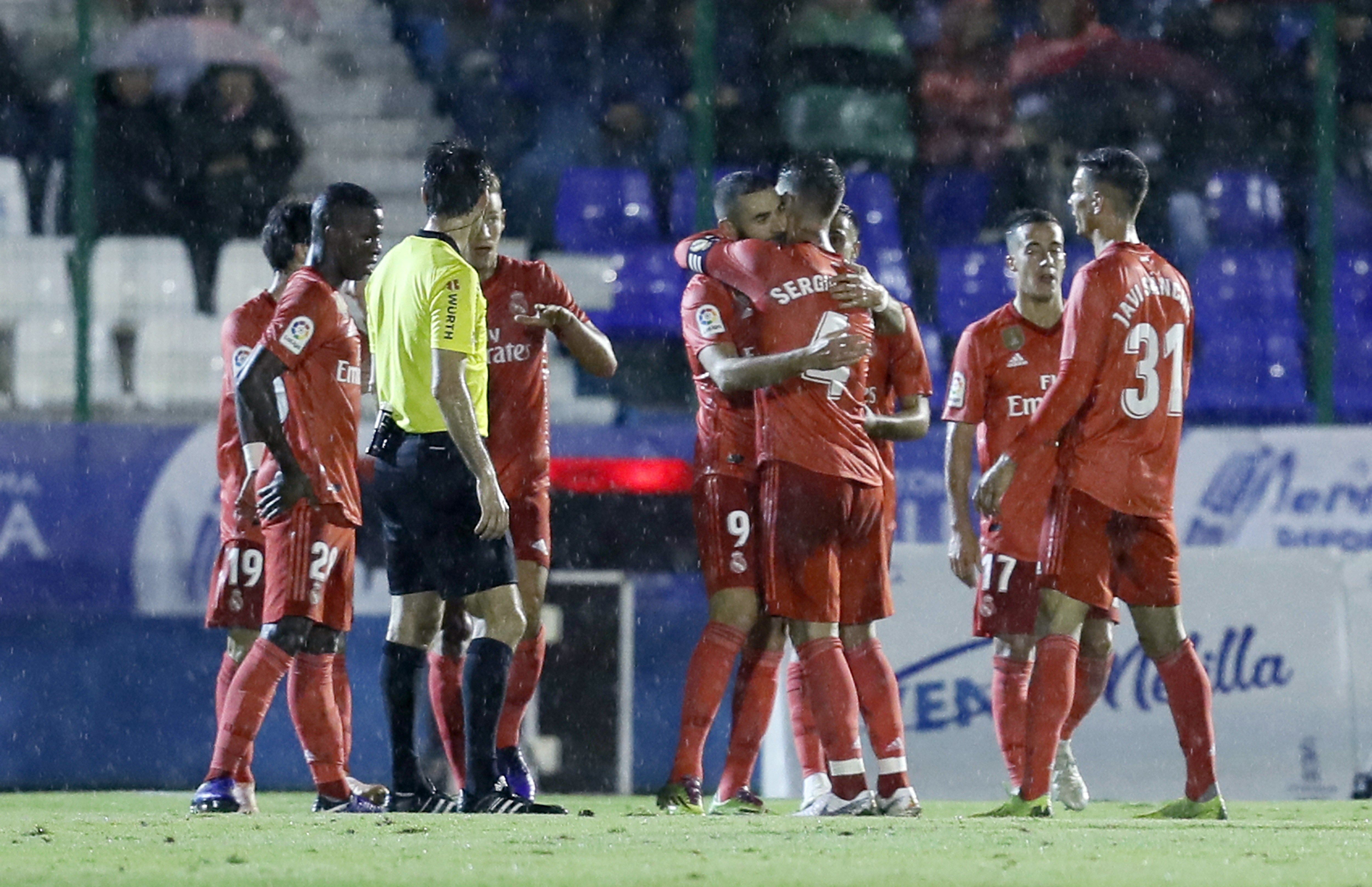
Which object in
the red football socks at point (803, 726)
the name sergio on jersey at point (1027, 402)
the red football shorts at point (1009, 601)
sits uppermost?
the name sergio on jersey at point (1027, 402)

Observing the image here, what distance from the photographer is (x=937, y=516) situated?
890 cm

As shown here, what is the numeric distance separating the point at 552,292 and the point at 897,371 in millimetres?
1158

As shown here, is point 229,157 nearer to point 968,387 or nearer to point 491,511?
point 968,387

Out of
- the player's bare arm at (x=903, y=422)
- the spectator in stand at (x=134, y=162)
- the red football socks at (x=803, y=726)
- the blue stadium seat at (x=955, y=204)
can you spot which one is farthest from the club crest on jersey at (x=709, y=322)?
the blue stadium seat at (x=955, y=204)

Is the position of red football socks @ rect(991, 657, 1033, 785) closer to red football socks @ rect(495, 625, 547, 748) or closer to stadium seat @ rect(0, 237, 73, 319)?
red football socks @ rect(495, 625, 547, 748)

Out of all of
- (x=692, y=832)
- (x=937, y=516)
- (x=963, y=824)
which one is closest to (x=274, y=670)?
(x=692, y=832)

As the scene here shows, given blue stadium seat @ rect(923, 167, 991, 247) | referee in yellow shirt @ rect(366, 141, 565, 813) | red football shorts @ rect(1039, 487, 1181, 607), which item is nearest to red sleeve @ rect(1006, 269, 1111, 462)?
red football shorts @ rect(1039, 487, 1181, 607)

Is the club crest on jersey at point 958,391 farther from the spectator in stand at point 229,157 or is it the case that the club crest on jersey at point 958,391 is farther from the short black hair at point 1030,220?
the spectator in stand at point 229,157

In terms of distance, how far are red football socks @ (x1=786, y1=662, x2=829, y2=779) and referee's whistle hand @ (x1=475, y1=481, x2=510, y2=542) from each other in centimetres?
149

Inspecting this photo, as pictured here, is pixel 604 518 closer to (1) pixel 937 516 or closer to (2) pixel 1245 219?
(1) pixel 937 516

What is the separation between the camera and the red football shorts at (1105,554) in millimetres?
5758

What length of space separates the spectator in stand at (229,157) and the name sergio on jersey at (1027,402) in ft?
15.7

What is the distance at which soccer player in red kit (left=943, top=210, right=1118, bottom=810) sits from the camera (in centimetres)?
659

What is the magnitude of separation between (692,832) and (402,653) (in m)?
1.14
